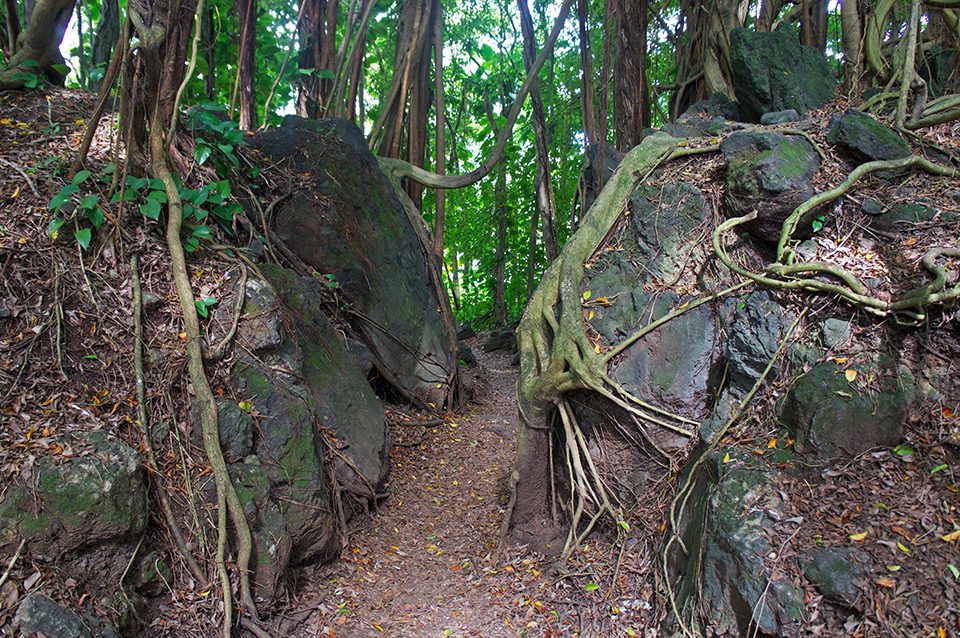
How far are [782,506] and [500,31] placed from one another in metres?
12.4

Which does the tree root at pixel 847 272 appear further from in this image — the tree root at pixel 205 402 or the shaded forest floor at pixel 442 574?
the tree root at pixel 205 402

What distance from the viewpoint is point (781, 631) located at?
277 cm

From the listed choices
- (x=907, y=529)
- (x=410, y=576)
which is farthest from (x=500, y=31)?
(x=907, y=529)

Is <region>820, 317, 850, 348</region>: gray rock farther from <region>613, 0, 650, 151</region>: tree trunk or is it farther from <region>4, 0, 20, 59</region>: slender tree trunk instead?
<region>4, 0, 20, 59</region>: slender tree trunk

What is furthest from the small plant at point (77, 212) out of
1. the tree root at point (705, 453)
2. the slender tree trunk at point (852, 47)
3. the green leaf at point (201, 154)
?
the slender tree trunk at point (852, 47)

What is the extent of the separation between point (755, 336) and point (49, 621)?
380 cm

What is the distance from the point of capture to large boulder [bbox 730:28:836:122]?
17.8 feet

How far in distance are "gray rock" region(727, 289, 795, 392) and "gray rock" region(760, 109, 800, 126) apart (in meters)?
1.82

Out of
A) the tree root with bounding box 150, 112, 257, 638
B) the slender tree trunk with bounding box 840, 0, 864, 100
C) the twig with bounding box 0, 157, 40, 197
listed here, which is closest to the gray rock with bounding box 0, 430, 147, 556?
the tree root with bounding box 150, 112, 257, 638

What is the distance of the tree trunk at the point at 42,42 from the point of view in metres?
4.76

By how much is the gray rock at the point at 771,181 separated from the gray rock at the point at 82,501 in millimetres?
3895

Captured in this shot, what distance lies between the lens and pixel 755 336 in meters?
3.80

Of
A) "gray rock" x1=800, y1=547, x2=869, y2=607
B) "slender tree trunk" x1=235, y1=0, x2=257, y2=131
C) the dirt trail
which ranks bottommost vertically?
the dirt trail

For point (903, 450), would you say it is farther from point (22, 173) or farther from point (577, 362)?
point (22, 173)
